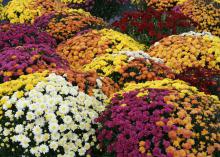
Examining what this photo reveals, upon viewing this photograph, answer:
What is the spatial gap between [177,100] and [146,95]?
36 centimetres

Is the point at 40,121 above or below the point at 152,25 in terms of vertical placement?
above

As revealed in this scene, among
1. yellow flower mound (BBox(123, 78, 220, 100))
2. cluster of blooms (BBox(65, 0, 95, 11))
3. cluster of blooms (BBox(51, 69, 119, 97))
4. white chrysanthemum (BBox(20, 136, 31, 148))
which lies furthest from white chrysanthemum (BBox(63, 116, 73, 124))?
cluster of blooms (BBox(65, 0, 95, 11))

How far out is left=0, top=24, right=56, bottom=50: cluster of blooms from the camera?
348 inches

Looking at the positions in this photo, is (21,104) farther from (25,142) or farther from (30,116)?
(25,142)

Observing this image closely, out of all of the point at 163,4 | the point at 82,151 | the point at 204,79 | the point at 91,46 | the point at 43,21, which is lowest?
the point at 163,4

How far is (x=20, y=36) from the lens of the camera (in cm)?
898

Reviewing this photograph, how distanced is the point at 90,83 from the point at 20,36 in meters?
2.88

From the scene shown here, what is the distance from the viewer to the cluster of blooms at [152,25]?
1049 centimetres

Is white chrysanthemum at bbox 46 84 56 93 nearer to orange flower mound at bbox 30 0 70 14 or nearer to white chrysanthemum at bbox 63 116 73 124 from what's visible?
white chrysanthemum at bbox 63 116 73 124

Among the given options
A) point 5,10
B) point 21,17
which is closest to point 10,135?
point 21,17

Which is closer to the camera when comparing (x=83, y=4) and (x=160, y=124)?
(x=160, y=124)

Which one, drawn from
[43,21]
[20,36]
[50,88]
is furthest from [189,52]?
[43,21]

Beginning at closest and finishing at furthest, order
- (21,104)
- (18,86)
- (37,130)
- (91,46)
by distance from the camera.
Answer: (37,130)
(21,104)
(18,86)
(91,46)

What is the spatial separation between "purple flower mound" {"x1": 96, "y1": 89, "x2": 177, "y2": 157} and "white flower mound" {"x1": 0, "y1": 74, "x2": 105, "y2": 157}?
20 cm
